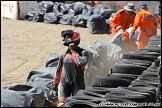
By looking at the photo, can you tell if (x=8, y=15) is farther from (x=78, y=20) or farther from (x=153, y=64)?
(x=153, y=64)

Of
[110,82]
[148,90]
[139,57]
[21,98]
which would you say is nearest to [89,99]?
[148,90]

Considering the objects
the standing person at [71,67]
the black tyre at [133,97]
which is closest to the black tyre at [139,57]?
the standing person at [71,67]

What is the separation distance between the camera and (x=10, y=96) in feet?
20.5

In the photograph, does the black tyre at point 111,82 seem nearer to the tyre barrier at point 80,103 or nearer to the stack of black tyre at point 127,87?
the stack of black tyre at point 127,87

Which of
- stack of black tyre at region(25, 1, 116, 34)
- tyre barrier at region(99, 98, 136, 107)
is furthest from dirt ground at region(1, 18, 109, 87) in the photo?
tyre barrier at region(99, 98, 136, 107)

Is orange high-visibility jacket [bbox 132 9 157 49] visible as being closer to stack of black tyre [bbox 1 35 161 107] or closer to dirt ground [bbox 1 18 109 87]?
dirt ground [bbox 1 18 109 87]

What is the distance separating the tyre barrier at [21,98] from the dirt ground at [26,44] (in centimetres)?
320

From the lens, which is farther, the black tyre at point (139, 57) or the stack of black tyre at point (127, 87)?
the black tyre at point (139, 57)

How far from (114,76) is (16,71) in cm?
499

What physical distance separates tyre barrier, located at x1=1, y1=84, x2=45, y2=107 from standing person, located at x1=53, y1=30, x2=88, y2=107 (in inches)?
20.7

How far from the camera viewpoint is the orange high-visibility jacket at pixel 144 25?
11.6 metres

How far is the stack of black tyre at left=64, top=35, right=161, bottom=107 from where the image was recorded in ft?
17.4

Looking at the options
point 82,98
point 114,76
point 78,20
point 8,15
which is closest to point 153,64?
point 114,76

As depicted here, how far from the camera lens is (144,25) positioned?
1164 centimetres
